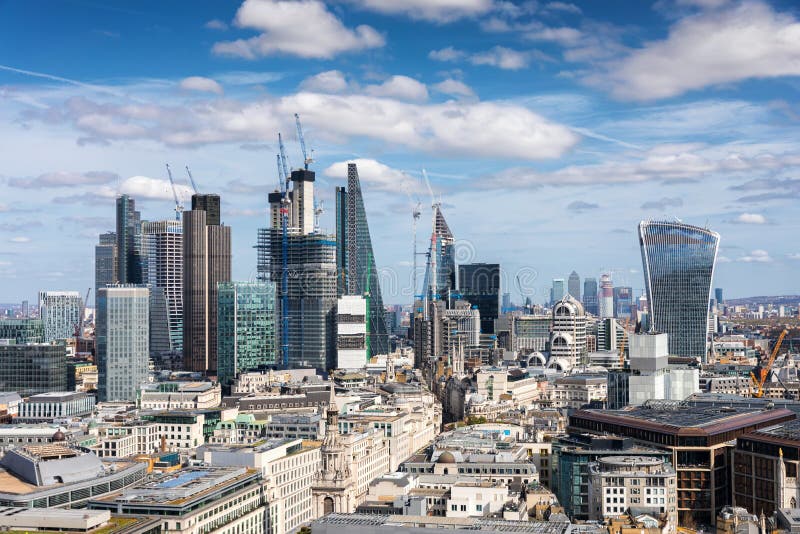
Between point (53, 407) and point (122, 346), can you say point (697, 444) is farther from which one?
point (122, 346)

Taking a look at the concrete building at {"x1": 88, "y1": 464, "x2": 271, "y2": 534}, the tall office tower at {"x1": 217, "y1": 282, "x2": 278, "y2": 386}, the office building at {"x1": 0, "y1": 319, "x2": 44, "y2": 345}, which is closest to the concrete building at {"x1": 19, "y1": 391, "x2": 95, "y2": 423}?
the tall office tower at {"x1": 217, "y1": 282, "x2": 278, "y2": 386}

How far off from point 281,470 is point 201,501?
71.1 feet

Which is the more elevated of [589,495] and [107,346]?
[107,346]

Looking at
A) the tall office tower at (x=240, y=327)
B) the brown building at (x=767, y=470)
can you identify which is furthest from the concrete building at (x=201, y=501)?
the tall office tower at (x=240, y=327)

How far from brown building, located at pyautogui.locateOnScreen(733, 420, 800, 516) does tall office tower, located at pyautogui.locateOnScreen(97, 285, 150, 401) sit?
9490cm

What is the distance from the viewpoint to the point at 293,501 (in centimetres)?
9612

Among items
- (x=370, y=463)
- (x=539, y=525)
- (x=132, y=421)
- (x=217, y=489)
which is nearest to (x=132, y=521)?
(x=217, y=489)

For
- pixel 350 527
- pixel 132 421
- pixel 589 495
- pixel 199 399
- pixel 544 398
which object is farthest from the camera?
pixel 544 398

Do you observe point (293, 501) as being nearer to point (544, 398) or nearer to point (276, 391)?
point (276, 391)

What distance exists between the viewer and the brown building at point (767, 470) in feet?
286

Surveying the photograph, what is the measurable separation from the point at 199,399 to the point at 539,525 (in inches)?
3505

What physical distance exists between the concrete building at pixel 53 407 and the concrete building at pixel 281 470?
1982 inches

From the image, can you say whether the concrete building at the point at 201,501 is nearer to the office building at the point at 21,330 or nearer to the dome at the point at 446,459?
the dome at the point at 446,459

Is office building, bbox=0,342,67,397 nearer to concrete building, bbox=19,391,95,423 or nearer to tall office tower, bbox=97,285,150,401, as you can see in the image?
tall office tower, bbox=97,285,150,401
